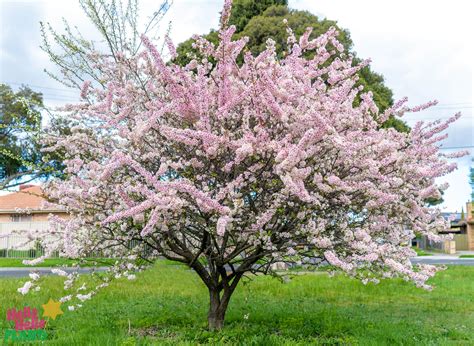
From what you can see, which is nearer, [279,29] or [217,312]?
[217,312]

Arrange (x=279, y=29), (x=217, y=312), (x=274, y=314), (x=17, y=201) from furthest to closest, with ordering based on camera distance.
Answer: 1. (x=17, y=201)
2. (x=279, y=29)
3. (x=274, y=314)
4. (x=217, y=312)

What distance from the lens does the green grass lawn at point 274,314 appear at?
6180mm

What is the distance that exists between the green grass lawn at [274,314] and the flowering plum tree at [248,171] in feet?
2.87

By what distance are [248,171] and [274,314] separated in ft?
11.3

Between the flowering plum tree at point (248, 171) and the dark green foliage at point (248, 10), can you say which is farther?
the dark green foliage at point (248, 10)

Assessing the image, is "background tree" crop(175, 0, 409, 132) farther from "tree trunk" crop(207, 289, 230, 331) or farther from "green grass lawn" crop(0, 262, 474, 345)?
"tree trunk" crop(207, 289, 230, 331)

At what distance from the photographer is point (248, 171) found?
215 inches

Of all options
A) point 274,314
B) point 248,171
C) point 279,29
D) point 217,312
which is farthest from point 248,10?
point 248,171

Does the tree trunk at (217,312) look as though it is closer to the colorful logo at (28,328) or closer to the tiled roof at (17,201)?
the colorful logo at (28,328)

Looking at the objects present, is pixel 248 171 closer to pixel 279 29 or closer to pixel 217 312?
pixel 217 312

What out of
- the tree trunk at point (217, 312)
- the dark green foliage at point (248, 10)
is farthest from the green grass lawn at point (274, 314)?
the dark green foliage at point (248, 10)

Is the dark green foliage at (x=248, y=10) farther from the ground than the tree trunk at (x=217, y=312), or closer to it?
farther from the ground

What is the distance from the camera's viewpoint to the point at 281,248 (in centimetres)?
579

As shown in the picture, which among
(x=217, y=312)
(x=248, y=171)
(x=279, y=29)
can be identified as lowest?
(x=217, y=312)
